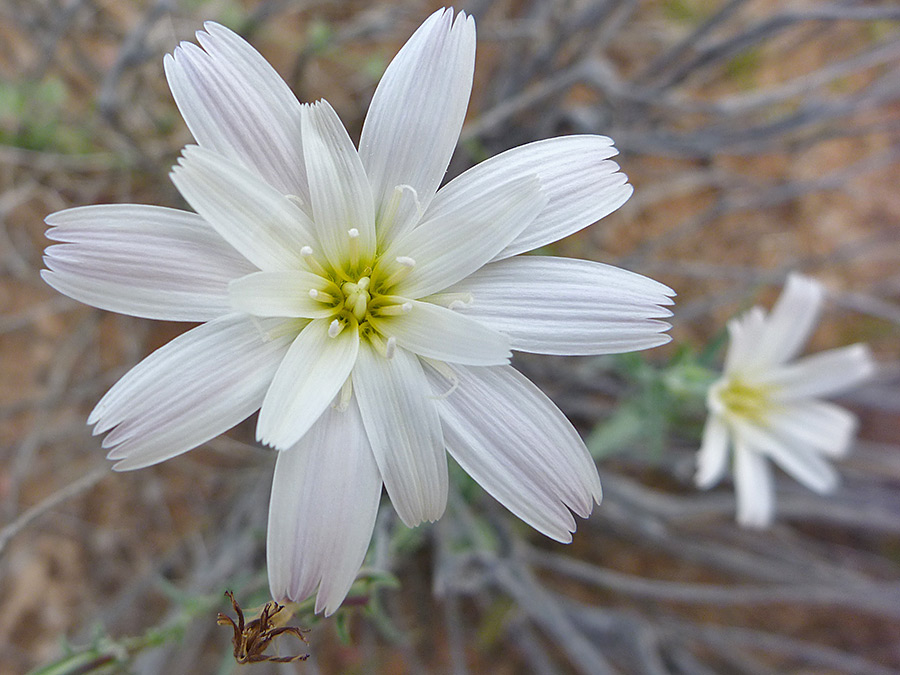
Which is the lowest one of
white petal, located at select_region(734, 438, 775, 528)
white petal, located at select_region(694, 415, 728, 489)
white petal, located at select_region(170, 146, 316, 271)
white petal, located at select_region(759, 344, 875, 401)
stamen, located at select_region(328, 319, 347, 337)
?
white petal, located at select_region(734, 438, 775, 528)

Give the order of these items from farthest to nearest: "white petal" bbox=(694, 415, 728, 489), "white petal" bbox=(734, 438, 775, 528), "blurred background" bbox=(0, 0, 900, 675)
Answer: "blurred background" bbox=(0, 0, 900, 675) < "white petal" bbox=(734, 438, 775, 528) < "white petal" bbox=(694, 415, 728, 489)

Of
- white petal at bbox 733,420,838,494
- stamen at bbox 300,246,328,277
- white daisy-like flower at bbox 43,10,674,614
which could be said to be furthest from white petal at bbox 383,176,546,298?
white petal at bbox 733,420,838,494

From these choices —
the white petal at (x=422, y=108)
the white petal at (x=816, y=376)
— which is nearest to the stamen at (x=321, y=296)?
the white petal at (x=422, y=108)

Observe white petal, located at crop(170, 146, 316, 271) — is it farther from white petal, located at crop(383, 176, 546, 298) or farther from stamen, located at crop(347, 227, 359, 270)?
white petal, located at crop(383, 176, 546, 298)

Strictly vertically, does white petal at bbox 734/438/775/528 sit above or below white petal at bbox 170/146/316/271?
below

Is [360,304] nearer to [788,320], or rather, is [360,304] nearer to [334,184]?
[334,184]

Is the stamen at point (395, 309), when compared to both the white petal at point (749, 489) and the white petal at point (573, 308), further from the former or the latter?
the white petal at point (749, 489)

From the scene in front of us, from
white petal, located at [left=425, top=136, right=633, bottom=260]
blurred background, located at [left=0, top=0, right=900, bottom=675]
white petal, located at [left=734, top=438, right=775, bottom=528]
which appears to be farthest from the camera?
blurred background, located at [left=0, top=0, right=900, bottom=675]
